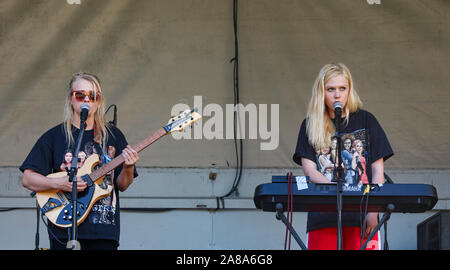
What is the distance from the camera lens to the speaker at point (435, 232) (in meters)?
5.07

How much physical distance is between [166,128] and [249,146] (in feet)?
4.69

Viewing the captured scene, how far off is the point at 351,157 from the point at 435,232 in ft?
5.39

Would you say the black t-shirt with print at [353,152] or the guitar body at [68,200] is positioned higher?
the black t-shirt with print at [353,152]

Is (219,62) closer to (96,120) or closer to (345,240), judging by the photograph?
(96,120)

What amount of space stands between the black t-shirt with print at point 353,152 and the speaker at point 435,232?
1.31 meters

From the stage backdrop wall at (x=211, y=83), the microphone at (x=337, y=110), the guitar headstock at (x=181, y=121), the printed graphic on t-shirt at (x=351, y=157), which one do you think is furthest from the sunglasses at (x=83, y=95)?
the stage backdrop wall at (x=211, y=83)

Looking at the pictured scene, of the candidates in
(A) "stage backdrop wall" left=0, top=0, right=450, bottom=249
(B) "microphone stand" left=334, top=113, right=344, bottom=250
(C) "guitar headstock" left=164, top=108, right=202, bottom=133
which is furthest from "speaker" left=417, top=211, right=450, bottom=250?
(C) "guitar headstock" left=164, top=108, right=202, bottom=133

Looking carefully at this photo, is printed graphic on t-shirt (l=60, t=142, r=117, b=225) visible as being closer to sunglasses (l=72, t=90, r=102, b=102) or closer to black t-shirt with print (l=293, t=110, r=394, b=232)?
sunglasses (l=72, t=90, r=102, b=102)

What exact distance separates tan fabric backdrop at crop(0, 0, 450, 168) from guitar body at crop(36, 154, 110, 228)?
5.32ft

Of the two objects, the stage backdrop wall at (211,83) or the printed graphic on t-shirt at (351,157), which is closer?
the printed graphic on t-shirt at (351,157)

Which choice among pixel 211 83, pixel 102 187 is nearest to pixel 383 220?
pixel 102 187

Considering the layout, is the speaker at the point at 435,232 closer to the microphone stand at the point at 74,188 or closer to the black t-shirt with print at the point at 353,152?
the black t-shirt with print at the point at 353,152

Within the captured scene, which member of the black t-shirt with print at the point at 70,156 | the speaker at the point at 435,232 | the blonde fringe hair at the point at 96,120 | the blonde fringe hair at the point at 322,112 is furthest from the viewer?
the speaker at the point at 435,232
